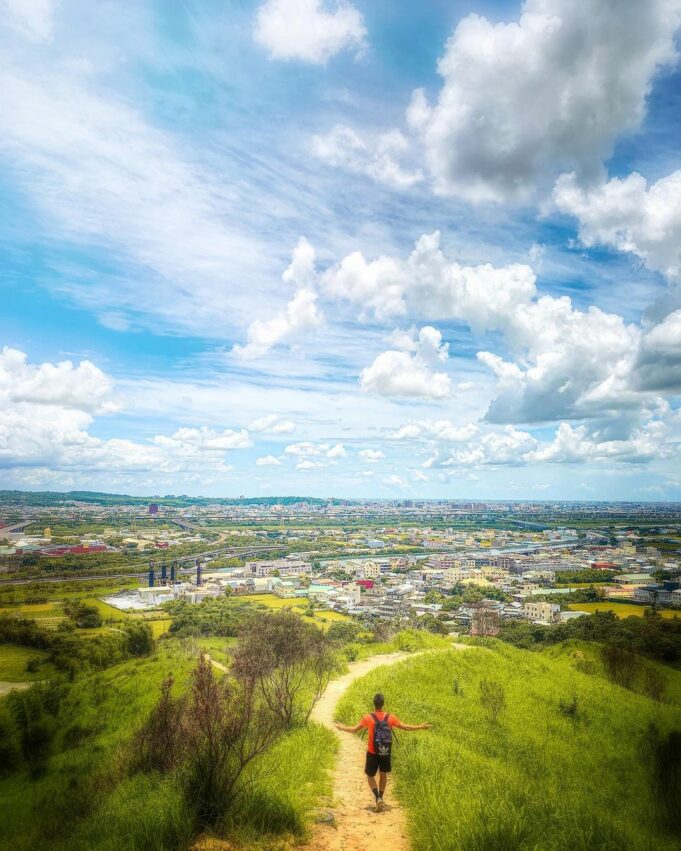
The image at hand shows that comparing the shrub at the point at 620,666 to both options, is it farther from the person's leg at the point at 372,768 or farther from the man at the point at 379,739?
the man at the point at 379,739

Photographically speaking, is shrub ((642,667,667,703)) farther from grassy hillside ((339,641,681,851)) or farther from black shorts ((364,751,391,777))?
black shorts ((364,751,391,777))

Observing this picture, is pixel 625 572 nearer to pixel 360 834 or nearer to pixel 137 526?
pixel 360 834

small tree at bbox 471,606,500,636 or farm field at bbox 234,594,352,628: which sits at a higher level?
small tree at bbox 471,606,500,636

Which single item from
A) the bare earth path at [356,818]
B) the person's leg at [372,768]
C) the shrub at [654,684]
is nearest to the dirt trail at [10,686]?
the bare earth path at [356,818]

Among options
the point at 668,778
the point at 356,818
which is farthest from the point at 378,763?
the point at 668,778

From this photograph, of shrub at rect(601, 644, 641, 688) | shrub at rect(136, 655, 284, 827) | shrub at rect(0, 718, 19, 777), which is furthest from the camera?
shrub at rect(601, 644, 641, 688)

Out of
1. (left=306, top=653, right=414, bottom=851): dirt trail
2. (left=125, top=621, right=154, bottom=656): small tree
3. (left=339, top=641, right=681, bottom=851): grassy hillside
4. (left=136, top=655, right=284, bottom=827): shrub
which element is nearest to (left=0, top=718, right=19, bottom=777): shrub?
(left=125, top=621, right=154, bottom=656): small tree

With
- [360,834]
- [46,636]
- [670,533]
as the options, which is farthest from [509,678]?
[670,533]

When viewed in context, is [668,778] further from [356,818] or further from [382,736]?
[382,736]
